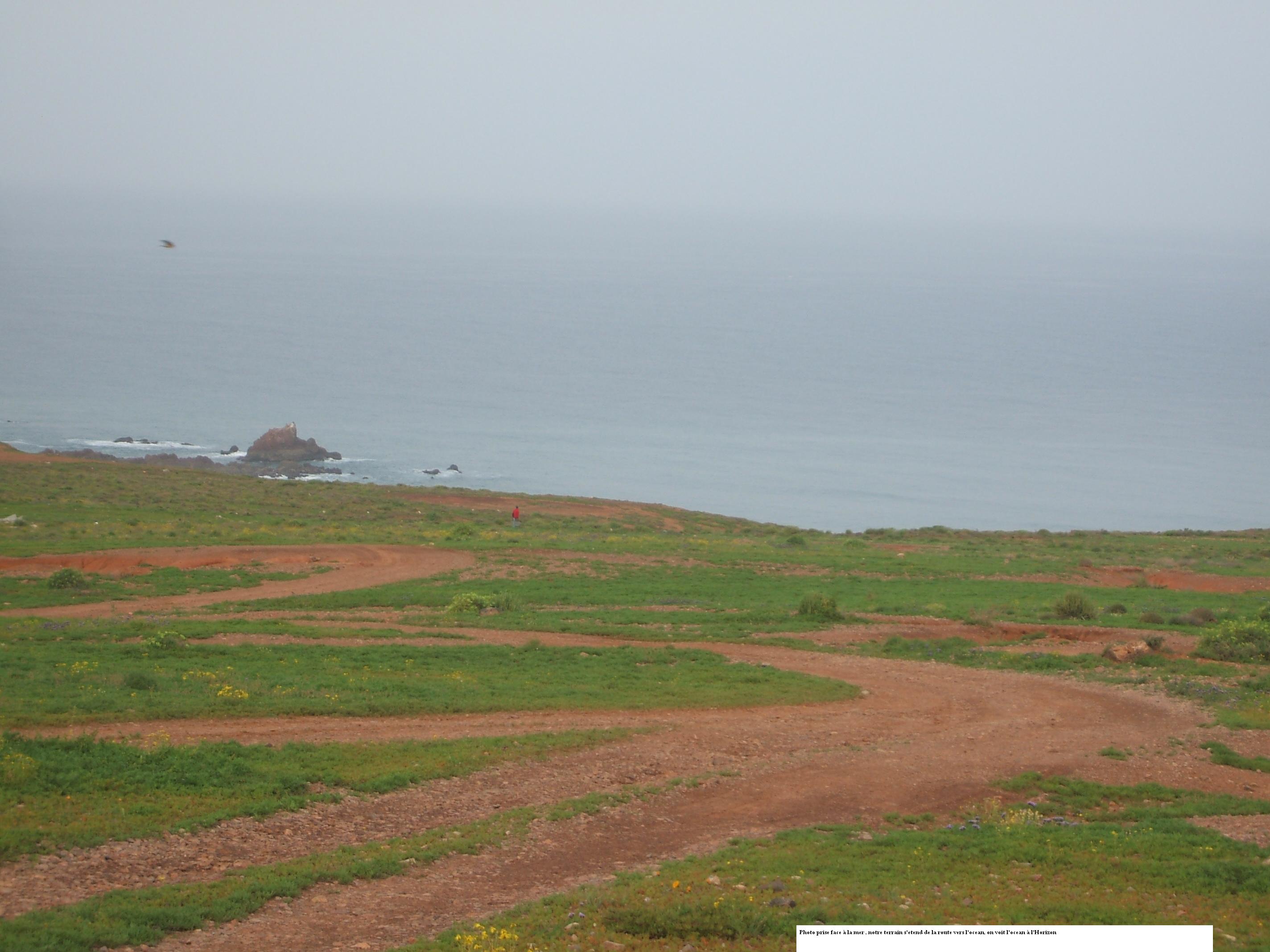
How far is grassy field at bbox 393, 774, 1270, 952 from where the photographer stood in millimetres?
9625

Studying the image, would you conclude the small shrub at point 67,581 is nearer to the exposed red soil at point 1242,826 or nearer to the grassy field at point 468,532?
the grassy field at point 468,532

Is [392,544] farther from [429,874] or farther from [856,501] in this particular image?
[856,501]

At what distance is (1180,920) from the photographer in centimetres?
1002

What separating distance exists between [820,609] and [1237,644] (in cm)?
871

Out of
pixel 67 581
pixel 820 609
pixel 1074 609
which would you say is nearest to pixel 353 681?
pixel 820 609

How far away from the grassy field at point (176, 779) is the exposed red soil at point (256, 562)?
11.9 meters

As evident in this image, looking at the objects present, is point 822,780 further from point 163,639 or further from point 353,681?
point 163,639

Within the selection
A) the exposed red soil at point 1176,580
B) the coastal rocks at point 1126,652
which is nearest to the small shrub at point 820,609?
the coastal rocks at point 1126,652

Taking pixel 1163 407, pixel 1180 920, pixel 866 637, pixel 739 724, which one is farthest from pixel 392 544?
pixel 1163 407

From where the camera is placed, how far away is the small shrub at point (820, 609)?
1017 inches

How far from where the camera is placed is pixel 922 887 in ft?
35.5

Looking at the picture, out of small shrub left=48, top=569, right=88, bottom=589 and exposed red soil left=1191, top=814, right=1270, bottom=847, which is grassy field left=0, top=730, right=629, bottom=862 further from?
small shrub left=48, top=569, right=88, bottom=589

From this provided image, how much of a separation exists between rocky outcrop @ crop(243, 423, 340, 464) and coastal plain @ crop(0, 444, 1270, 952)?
3909 centimetres

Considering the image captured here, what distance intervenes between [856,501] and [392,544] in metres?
45.8
